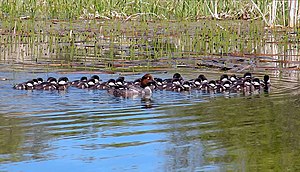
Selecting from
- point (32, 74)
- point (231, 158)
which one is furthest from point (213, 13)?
point (231, 158)

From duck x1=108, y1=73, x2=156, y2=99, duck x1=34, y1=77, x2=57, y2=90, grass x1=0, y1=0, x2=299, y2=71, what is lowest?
duck x1=108, y1=73, x2=156, y2=99

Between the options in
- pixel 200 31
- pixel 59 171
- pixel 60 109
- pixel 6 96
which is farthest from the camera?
pixel 200 31

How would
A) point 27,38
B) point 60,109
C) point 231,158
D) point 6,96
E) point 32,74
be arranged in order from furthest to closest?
point 27,38
point 32,74
point 6,96
point 60,109
point 231,158

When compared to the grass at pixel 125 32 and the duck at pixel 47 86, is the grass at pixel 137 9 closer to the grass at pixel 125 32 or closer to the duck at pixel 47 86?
the grass at pixel 125 32

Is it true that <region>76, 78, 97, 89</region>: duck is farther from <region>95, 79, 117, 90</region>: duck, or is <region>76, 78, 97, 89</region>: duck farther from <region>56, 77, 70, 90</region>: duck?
<region>56, 77, 70, 90</region>: duck

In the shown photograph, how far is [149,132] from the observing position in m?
7.28

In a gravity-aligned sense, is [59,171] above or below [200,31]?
below

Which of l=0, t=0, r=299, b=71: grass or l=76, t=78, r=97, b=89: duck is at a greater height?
l=0, t=0, r=299, b=71: grass

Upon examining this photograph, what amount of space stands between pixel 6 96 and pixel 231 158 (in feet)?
14.3

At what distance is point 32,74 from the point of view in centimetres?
1206

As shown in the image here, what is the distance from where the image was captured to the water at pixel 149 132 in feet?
19.9

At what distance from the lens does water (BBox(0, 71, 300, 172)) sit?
6059mm

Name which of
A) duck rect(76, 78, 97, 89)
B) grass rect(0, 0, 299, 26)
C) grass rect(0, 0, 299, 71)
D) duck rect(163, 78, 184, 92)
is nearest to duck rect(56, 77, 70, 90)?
duck rect(76, 78, 97, 89)

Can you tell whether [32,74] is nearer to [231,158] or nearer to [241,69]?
[241,69]
